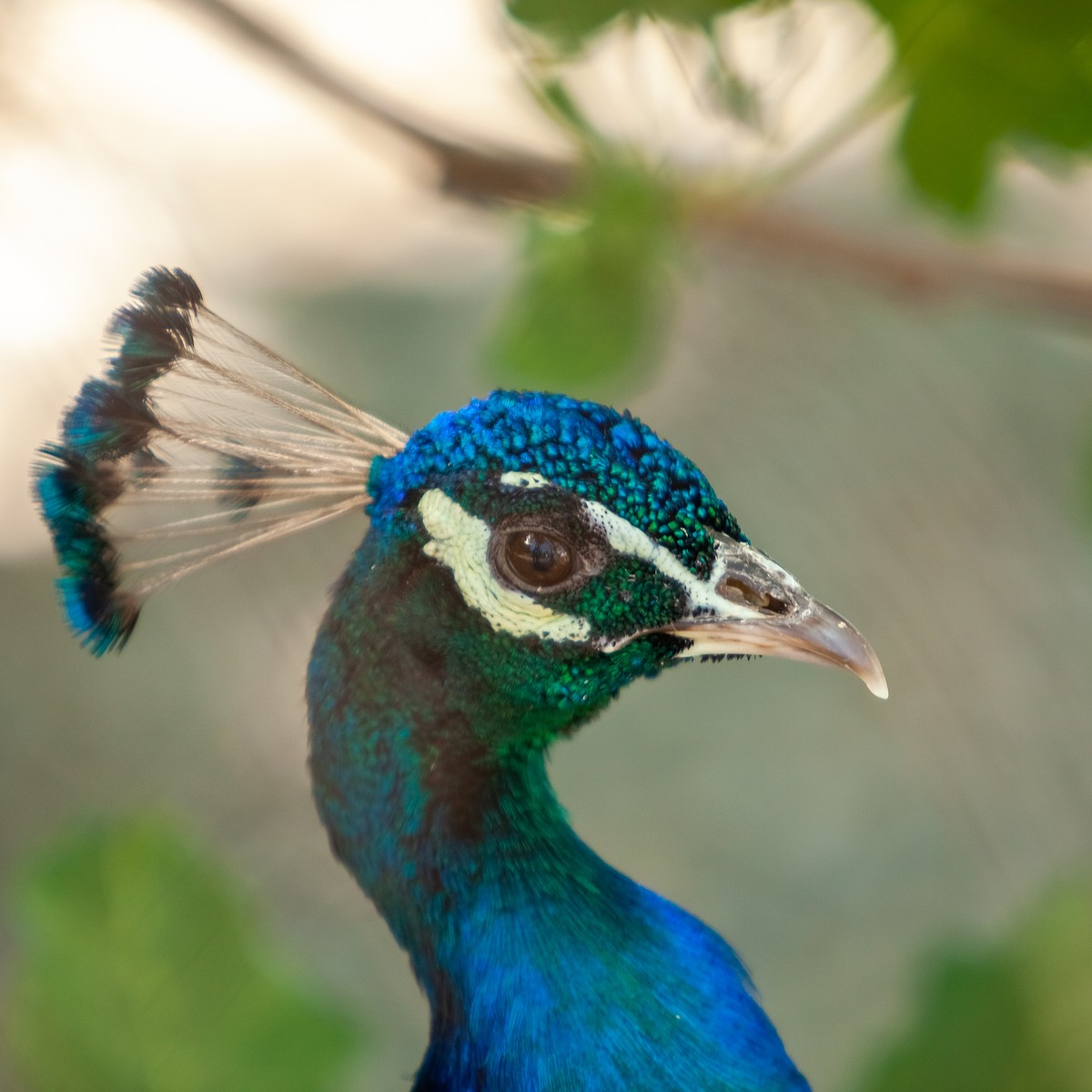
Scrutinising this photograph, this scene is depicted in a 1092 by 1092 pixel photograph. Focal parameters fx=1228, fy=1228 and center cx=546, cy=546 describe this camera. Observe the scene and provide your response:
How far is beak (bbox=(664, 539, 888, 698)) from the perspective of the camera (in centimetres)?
71

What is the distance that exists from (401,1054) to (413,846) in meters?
1.51

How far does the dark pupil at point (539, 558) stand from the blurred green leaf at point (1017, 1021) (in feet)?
2.41

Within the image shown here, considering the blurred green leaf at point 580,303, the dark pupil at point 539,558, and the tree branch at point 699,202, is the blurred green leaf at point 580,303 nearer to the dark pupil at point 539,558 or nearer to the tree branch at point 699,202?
the tree branch at point 699,202

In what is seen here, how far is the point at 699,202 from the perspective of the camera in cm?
123

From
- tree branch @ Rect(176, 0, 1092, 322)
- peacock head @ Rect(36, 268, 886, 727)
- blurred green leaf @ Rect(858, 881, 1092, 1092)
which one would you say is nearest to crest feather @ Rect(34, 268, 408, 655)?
peacock head @ Rect(36, 268, 886, 727)

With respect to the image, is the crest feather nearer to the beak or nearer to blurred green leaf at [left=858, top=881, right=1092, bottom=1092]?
the beak

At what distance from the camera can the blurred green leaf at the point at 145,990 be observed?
42.6 inches

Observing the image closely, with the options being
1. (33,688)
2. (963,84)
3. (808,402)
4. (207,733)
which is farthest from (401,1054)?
(963,84)

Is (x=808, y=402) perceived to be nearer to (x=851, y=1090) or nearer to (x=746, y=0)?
(x=851, y=1090)

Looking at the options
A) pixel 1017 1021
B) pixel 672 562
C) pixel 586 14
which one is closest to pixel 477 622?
pixel 672 562

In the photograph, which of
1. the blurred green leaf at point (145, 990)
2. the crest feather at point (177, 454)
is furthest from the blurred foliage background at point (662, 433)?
the crest feather at point (177, 454)

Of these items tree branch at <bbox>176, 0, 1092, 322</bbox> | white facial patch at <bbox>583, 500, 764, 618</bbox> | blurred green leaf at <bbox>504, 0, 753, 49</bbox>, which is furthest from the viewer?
tree branch at <bbox>176, 0, 1092, 322</bbox>

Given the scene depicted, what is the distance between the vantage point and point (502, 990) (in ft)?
2.60

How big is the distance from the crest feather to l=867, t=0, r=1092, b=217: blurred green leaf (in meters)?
0.45
